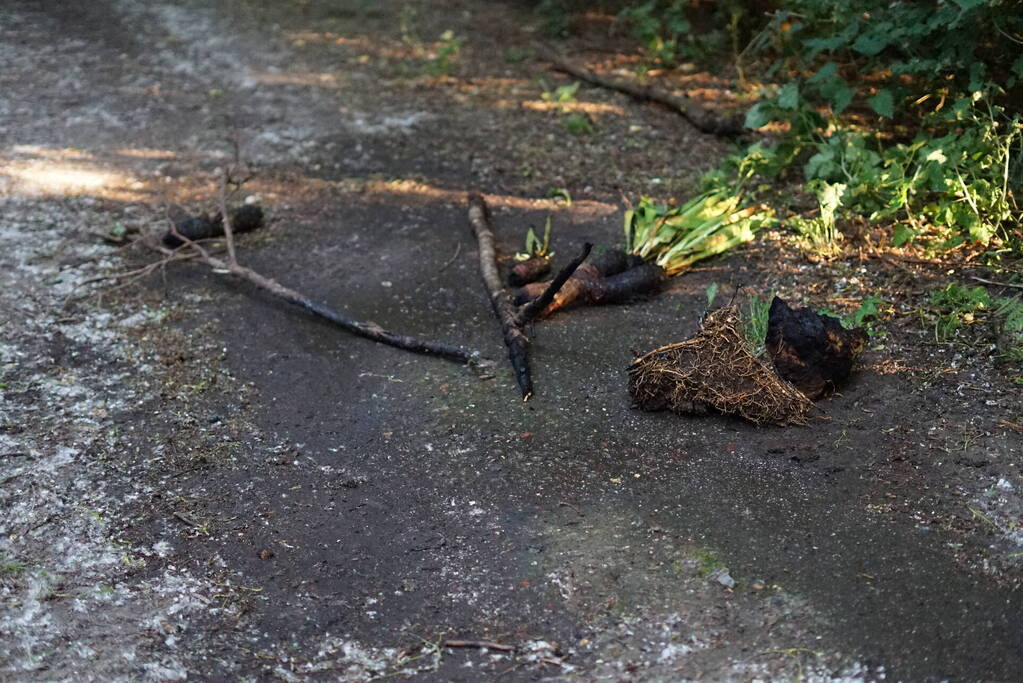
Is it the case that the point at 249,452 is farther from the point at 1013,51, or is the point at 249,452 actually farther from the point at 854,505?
the point at 1013,51

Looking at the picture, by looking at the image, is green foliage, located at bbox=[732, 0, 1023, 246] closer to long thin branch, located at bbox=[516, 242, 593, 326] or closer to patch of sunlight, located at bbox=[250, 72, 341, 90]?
long thin branch, located at bbox=[516, 242, 593, 326]

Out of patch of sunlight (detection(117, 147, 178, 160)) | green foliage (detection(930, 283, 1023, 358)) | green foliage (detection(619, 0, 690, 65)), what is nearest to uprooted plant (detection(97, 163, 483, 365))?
patch of sunlight (detection(117, 147, 178, 160))

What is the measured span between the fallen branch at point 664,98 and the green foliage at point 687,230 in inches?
56.0

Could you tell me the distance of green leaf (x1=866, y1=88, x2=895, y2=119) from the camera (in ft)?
16.9

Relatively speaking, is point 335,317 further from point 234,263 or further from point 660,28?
point 660,28

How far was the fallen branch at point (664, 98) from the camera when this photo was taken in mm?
6445

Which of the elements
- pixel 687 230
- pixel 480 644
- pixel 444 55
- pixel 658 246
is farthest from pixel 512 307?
pixel 444 55

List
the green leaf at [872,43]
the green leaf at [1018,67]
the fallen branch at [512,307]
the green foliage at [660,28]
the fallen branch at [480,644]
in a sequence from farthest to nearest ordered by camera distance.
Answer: the green foliage at [660,28] < the green leaf at [872,43] < the green leaf at [1018,67] < the fallen branch at [512,307] < the fallen branch at [480,644]

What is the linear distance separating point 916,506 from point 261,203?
160 inches

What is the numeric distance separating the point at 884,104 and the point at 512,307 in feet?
7.68

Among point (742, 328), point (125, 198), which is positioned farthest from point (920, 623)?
point (125, 198)

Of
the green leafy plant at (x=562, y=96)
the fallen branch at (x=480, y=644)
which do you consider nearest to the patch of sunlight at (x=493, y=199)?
the green leafy plant at (x=562, y=96)

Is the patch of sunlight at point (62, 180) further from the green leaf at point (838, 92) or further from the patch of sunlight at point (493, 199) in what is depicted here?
→ the green leaf at point (838, 92)

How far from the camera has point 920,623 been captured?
107 inches
